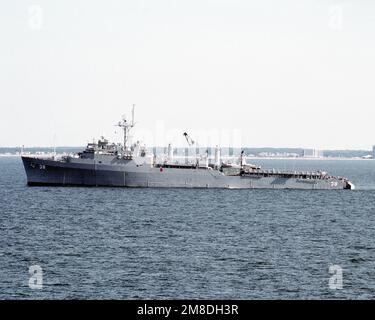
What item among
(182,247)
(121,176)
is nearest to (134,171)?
(121,176)

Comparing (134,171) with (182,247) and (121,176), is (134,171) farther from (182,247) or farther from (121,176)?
(182,247)

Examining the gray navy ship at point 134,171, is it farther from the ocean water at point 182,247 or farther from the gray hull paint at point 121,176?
the ocean water at point 182,247

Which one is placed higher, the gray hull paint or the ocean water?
the gray hull paint

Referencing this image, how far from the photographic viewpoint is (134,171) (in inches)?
3996

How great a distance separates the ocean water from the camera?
3438cm

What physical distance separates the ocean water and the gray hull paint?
8.83 m

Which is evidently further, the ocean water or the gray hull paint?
the gray hull paint

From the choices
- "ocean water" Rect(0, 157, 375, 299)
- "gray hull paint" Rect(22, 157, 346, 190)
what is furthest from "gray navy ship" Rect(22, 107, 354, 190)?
"ocean water" Rect(0, 157, 375, 299)

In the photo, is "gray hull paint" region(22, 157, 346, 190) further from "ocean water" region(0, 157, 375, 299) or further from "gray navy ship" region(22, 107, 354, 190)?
"ocean water" region(0, 157, 375, 299)

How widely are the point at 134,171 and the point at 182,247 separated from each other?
53.8 m
